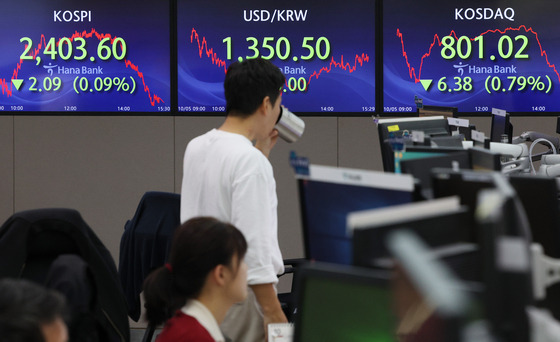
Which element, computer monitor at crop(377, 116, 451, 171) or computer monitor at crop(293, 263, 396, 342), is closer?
→ computer monitor at crop(293, 263, 396, 342)

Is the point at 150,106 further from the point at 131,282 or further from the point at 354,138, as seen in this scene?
the point at 131,282

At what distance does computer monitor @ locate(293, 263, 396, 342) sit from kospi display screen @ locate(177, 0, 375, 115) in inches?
152

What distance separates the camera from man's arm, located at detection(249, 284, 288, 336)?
2.20 m

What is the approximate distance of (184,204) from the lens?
2355mm

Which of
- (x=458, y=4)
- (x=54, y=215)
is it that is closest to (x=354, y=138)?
(x=458, y=4)

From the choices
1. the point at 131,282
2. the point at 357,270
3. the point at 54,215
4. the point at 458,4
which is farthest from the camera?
the point at 458,4

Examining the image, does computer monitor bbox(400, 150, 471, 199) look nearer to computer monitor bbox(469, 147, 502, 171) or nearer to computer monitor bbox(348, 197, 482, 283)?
computer monitor bbox(469, 147, 502, 171)

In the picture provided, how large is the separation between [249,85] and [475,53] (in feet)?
9.92

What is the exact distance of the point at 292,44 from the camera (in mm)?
5023

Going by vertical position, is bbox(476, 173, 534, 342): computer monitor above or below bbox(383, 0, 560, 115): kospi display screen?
below

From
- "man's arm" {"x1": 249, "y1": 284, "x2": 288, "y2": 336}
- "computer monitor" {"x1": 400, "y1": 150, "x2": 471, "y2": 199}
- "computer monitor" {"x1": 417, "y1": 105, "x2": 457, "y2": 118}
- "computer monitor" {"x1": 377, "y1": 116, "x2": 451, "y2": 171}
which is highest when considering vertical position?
"computer monitor" {"x1": 417, "y1": 105, "x2": 457, "y2": 118}

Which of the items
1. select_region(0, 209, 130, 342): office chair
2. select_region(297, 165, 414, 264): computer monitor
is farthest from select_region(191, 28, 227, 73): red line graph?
select_region(297, 165, 414, 264): computer monitor

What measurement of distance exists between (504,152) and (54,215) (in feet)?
6.41

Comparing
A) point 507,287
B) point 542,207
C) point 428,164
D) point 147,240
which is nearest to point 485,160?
point 428,164
